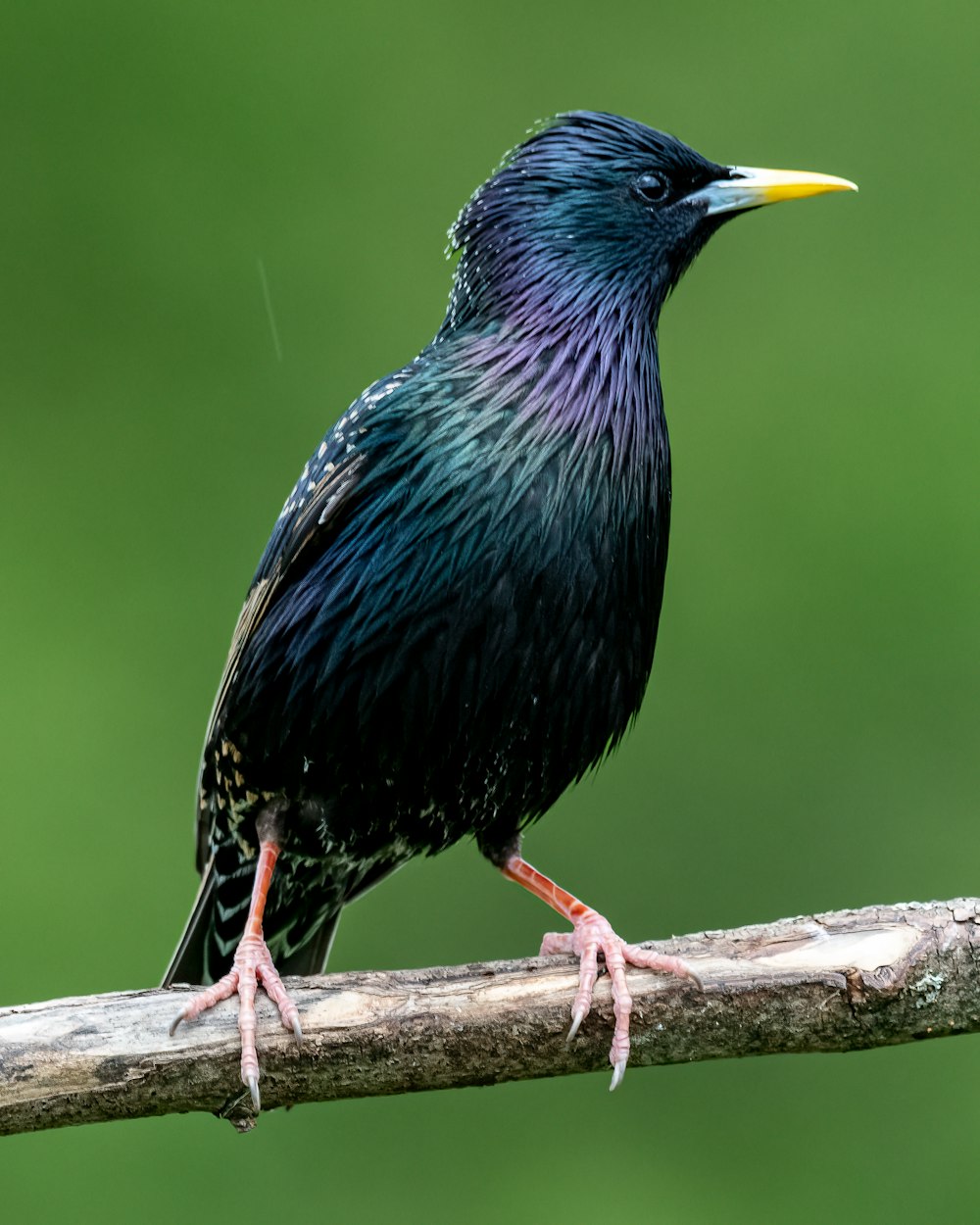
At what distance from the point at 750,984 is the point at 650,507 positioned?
876 mm

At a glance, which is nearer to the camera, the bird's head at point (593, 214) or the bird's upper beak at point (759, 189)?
the bird's head at point (593, 214)

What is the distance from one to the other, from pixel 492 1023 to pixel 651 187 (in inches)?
62.0

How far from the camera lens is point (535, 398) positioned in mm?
2787

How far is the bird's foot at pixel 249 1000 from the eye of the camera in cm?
242

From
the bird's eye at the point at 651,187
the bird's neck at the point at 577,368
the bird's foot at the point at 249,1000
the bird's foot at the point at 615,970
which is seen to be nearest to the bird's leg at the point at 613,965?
the bird's foot at the point at 615,970

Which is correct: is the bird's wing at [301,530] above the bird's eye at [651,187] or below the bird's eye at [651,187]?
below

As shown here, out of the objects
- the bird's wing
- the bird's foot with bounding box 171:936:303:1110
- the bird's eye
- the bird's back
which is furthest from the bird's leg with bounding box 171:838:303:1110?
the bird's eye

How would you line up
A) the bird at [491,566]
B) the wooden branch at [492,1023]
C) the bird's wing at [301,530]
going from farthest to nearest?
the bird's wing at [301,530]
the bird at [491,566]
the wooden branch at [492,1023]

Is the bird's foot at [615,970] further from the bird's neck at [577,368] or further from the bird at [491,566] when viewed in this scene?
the bird's neck at [577,368]

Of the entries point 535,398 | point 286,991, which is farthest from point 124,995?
point 535,398

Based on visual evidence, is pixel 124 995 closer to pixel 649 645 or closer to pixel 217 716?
pixel 217 716

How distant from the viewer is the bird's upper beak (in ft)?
10.0

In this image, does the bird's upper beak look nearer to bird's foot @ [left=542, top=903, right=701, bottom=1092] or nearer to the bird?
the bird

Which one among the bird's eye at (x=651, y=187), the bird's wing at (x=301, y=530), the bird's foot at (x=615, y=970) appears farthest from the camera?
the bird's eye at (x=651, y=187)
